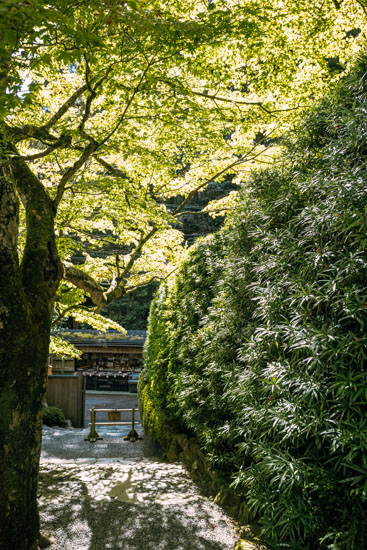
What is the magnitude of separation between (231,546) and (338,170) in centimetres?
331

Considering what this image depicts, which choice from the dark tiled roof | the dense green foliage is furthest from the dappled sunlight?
the dark tiled roof

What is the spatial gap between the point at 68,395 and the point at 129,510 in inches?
369

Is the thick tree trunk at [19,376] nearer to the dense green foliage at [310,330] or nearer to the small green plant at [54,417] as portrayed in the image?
the dense green foliage at [310,330]

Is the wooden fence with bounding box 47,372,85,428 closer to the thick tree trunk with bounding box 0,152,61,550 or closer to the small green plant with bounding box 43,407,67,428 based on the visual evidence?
the small green plant with bounding box 43,407,67,428

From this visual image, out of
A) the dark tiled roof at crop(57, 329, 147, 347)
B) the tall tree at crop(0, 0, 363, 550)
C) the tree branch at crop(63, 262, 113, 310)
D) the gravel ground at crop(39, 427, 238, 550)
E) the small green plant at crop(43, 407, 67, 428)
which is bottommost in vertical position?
the small green plant at crop(43, 407, 67, 428)

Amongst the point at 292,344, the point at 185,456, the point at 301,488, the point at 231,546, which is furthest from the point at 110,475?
the point at 292,344

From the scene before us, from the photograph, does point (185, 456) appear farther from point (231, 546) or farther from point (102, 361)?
point (102, 361)

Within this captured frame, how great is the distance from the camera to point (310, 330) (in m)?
2.51

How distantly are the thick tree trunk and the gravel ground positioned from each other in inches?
25.5

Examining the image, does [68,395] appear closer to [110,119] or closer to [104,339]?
[104,339]

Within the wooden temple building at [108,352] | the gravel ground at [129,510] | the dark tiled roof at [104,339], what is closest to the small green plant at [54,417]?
the gravel ground at [129,510]

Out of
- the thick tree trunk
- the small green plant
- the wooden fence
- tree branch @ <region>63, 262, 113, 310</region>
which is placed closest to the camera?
the thick tree trunk

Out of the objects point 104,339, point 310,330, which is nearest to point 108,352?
point 104,339

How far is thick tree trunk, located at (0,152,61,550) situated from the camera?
3068mm
